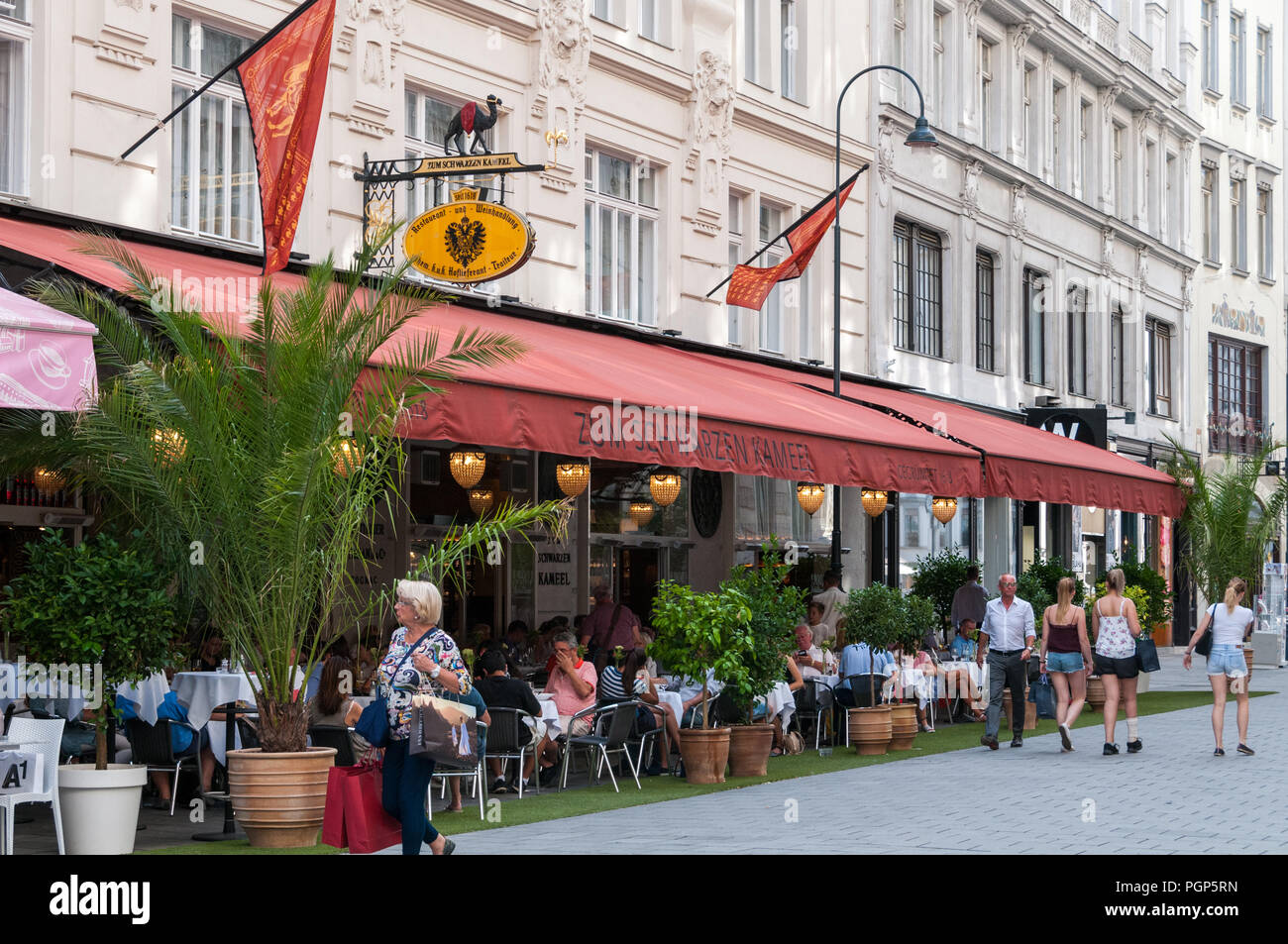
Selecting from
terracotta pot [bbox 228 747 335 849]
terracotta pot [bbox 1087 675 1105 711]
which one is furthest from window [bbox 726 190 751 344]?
terracotta pot [bbox 228 747 335 849]

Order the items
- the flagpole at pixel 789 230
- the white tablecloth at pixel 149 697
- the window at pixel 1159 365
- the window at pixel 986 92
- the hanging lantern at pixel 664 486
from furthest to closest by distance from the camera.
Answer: the window at pixel 1159 365
the window at pixel 986 92
the flagpole at pixel 789 230
the hanging lantern at pixel 664 486
the white tablecloth at pixel 149 697

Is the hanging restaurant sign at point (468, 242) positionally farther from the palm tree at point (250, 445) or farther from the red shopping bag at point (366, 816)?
the red shopping bag at point (366, 816)

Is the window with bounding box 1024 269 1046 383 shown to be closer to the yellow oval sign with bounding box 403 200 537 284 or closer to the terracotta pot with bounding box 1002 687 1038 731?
the terracotta pot with bounding box 1002 687 1038 731

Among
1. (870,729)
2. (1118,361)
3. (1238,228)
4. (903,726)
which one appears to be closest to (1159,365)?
(1118,361)

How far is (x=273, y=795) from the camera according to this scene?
10727mm

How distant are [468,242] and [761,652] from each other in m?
4.45

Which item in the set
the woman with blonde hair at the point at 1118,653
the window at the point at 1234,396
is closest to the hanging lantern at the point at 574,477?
the woman with blonde hair at the point at 1118,653

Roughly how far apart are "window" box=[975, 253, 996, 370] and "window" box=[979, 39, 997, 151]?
6.62 feet

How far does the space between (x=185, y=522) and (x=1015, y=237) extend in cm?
2410

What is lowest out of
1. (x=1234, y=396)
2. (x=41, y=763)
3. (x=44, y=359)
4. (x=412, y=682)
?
(x=41, y=763)

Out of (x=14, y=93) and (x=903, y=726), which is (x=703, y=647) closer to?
A: (x=903, y=726)

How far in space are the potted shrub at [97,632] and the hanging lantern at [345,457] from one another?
125 cm

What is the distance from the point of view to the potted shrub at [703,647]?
14578 mm

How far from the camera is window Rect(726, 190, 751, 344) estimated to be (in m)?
23.8
